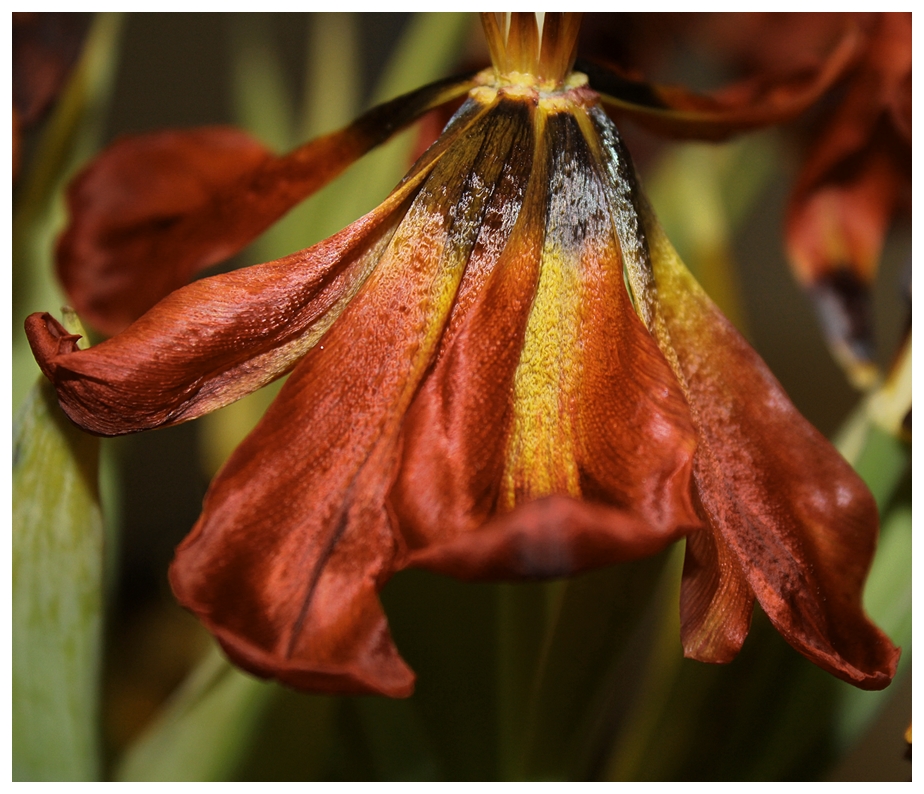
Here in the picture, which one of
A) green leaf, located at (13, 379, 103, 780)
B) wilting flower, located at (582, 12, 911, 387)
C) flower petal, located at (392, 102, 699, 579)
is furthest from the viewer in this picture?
wilting flower, located at (582, 12, 911, 387)

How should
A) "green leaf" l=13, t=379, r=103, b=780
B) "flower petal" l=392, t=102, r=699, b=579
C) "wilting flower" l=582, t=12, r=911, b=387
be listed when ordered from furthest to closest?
"wilting flower" l=582, t=12, r=911, b=387 < "green leaf" l=13, t=379, r=103, b=780 < "flower petal" l=392, t=102, r=699, b=579

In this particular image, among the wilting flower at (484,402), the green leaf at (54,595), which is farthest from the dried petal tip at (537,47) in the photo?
the green leaf at (54,595)

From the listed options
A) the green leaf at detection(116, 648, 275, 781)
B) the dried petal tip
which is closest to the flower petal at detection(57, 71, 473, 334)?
the dried petal tip

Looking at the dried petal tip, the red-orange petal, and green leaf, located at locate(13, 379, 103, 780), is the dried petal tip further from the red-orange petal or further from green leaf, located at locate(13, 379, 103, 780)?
green leaf, located at locate(13, 379, 103, 780)

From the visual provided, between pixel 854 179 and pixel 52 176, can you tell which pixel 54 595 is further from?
pixel 854 179

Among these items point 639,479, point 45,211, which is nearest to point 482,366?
point 639,479

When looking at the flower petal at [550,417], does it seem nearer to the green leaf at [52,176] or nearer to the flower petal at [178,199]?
the flower petal at [178,199]

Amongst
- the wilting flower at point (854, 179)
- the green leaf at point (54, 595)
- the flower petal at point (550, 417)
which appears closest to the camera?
the flower petal at point (550, 417)

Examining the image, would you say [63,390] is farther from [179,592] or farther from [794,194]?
[794,194]

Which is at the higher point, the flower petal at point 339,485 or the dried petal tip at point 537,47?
the dried petal tip at point 537,47
